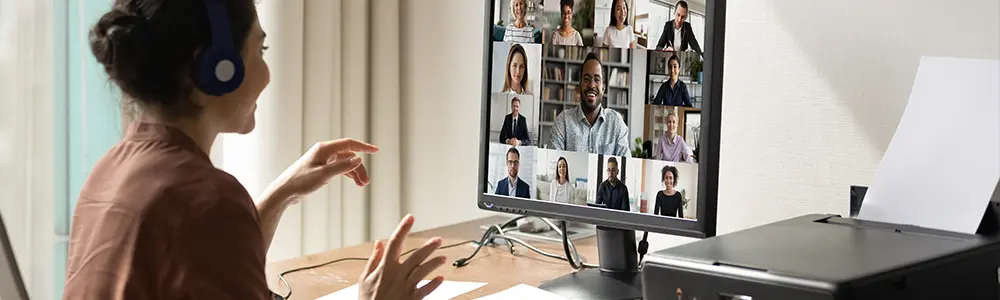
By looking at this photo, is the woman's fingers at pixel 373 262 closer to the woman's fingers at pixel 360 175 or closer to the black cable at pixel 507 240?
the woman's fingers at pixel 360 175

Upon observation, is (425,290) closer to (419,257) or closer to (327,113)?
(419,257)

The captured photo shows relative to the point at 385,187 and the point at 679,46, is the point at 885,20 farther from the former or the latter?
the point at 385,187

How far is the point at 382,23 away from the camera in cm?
245

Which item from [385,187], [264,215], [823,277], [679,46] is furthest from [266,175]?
[823,277]

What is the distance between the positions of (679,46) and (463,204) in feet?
3.77

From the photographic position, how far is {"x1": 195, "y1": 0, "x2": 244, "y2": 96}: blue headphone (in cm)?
100

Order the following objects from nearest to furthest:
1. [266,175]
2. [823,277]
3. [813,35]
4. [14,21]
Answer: [823,277] < [813,35] < [14,21] < [266,175]

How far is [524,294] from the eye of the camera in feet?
4.60

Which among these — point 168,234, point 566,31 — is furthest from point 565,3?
point 168,234

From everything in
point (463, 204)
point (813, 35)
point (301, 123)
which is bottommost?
point (463, 204)

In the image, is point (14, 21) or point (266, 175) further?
point (266, 175)

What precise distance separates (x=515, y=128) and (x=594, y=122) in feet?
0.51

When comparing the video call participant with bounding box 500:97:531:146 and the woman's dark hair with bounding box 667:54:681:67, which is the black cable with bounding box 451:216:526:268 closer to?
the video call participant with bounding box 500:97:531:146

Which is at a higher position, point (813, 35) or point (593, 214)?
point (813, 35)
